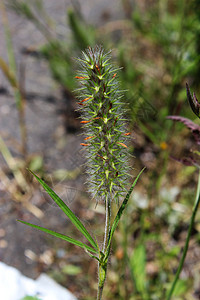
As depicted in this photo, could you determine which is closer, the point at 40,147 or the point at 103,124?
the point at 103,124

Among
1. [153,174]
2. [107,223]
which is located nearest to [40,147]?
[153,174]

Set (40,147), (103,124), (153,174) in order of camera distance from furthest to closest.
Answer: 1. (40,147)
2. (153,174)
3. (103,124)

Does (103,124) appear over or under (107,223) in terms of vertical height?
over

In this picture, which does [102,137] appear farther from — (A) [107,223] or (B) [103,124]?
(A) [107,223]

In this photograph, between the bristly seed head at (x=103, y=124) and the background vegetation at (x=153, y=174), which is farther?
the background vegetation at (x=153, y=174)

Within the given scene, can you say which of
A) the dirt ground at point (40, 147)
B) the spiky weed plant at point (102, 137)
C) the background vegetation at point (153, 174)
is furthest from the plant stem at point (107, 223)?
the background vegetation at point (153, 174)

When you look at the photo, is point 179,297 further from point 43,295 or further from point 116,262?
point 43,295

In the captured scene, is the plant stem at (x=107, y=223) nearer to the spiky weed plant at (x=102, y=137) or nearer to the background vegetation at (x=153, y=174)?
the spiky weed plant at (x=102, y=137)
